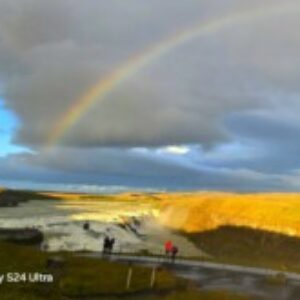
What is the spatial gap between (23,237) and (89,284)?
42504 millimetres

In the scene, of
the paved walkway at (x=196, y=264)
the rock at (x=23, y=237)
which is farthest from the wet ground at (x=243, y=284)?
the rock at (x=23, y=237)

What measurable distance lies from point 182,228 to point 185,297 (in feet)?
285

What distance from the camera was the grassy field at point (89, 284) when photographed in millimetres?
48125

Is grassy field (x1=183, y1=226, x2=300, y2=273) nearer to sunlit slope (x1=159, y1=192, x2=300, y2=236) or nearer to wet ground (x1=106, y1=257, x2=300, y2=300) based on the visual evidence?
sunlit slope (x1=159, y1=192, x2=300, y2=236)

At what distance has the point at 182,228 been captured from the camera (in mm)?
136000

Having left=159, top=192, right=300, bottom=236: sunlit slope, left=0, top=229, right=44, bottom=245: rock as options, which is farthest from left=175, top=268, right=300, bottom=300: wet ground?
left=159, top=192, right=300, bottom=236: sunlit slope

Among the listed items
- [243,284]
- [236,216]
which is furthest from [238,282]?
[236,216]

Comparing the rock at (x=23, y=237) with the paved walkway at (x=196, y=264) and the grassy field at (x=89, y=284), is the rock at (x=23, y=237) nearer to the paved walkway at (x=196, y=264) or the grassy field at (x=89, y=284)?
the paved walkway at (x=196, y=264)

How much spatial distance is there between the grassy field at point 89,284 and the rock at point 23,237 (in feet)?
95.6

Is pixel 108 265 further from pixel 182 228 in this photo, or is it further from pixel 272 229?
pixel 182 228

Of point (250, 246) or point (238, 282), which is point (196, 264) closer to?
point (238, 282)

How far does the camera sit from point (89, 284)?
53.4m

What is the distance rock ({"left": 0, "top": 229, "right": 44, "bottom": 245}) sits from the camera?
3605 inches

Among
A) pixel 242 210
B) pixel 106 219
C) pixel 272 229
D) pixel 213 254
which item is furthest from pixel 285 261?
pixel 106 219
